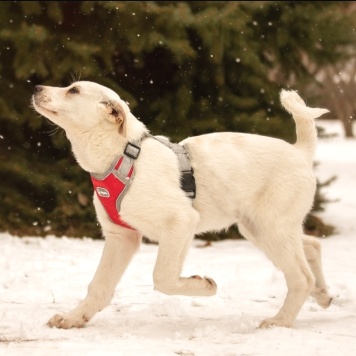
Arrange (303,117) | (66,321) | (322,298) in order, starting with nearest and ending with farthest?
(66,321) < (303,117) < (322,298)

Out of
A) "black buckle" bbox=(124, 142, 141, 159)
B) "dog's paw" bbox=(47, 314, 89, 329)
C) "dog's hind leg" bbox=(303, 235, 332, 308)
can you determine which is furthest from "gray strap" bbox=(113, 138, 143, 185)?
"dog's hind leg" bbox=(303, 235, 332, 308)

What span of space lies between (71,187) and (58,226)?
56 cm

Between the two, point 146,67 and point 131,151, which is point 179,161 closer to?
point 131,151

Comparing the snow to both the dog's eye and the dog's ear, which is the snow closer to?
the dog's ear

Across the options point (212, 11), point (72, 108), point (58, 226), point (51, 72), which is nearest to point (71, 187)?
point (58, 226)

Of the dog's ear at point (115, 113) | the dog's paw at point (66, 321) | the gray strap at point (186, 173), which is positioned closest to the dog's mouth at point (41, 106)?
the dog's ear at point (115, 113)

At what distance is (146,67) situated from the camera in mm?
8578

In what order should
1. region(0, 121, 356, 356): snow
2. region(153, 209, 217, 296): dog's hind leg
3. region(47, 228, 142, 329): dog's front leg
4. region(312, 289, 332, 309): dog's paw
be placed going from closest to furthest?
region(0, 121, 356, 356): snow, region(153, 209, 217, 296): dog's hind leg, region(47, 228, 142, 329): dog's front leg, region(312, 289, 332, 309): dog's paw

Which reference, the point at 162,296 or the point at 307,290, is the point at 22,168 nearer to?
the point at 162,296

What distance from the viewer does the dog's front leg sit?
429 cm

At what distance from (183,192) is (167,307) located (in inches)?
40.1

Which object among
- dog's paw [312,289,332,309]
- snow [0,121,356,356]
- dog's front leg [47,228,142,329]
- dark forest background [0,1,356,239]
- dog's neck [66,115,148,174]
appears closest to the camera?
snow [0,121,356,356]

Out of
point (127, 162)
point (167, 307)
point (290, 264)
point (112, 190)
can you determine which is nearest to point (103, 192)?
point (112, 190)

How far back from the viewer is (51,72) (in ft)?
25.2
